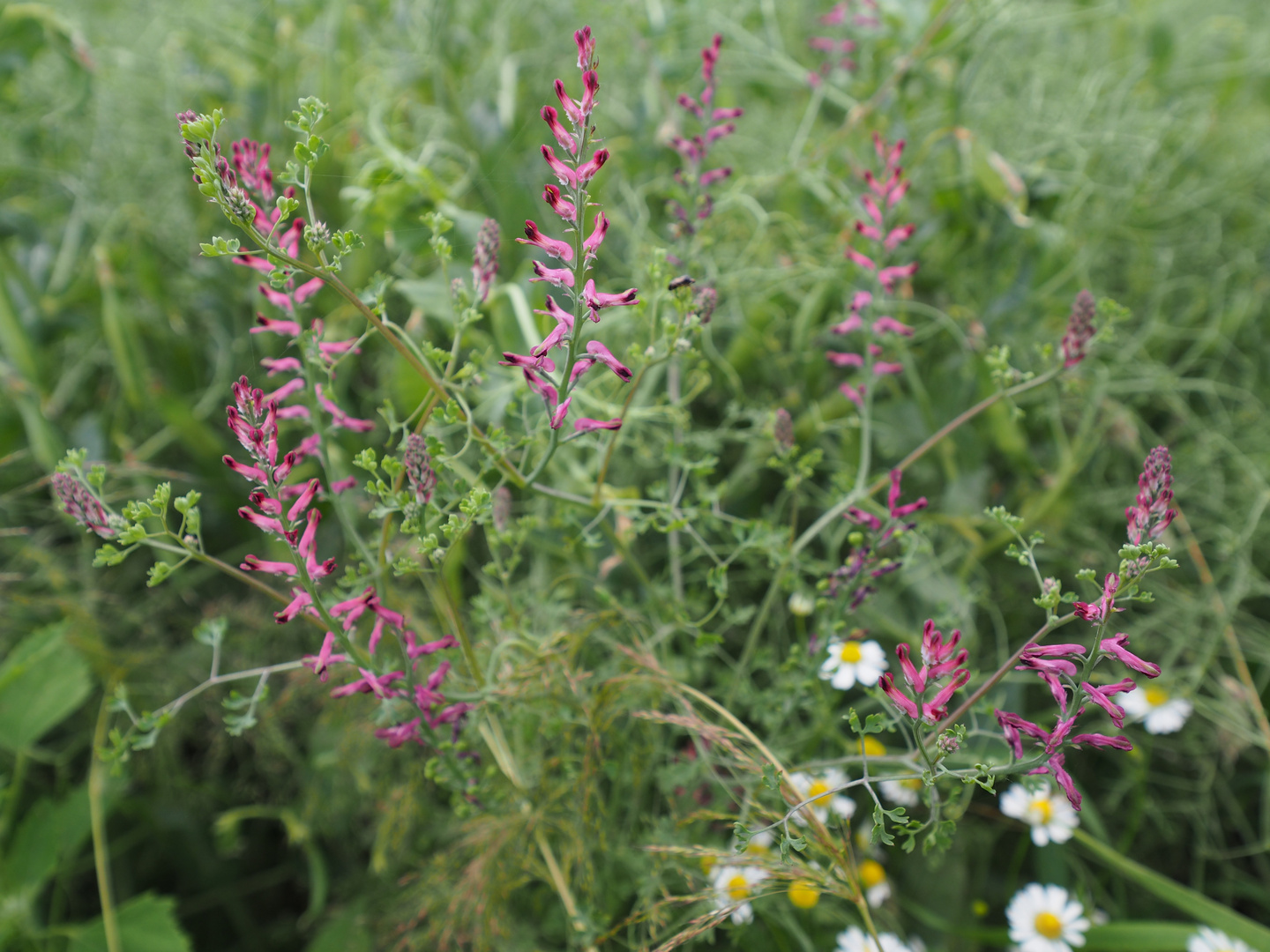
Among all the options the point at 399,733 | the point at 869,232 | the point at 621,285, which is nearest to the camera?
the point at 399,733

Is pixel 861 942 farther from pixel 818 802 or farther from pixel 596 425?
pixel 596 425

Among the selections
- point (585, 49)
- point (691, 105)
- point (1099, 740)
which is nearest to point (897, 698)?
point (1099, 740)

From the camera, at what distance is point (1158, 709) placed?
2.49 feet

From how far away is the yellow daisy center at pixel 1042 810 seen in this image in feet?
2.10

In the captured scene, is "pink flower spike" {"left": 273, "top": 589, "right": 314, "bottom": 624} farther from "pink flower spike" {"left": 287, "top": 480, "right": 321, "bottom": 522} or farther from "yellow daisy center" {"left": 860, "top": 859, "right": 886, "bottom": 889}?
"yellow daisy center" {"left": 860, "top": 859, "right": 886, "bottom": 889}

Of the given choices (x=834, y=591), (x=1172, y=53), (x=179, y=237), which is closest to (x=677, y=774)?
(x=834, y=591)

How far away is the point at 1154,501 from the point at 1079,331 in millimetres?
184

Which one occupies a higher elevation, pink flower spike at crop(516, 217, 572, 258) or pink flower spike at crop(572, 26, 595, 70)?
pink flower spike at crop(572, 26, 595, 70)

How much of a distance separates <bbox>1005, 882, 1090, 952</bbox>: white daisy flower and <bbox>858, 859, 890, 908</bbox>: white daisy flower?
0.09m

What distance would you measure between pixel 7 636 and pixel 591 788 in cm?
68

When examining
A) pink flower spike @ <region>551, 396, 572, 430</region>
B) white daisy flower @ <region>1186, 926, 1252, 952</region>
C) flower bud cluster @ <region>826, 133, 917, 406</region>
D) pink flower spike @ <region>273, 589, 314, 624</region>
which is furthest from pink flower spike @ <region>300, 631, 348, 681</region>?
white daisy flower @ <region>1186, 926, 1252, 952</region>

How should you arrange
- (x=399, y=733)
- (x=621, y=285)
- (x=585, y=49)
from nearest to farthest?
(x=585, y=49) < (x=399, y=733) < (x=621, y=285)

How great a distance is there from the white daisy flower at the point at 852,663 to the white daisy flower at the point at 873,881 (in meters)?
0.20

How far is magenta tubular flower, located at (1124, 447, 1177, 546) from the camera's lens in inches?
14.1
